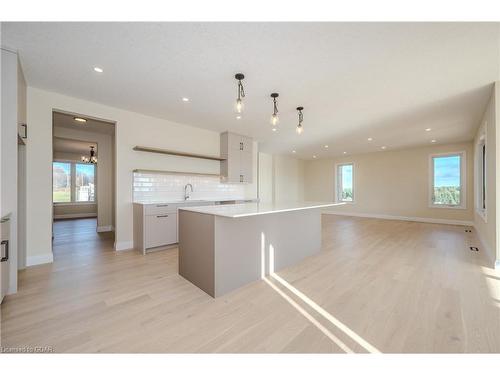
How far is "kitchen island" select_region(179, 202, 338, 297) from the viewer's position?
2.16m

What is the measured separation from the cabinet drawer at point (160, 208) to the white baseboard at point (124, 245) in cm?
82

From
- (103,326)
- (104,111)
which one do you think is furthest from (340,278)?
(104,111)

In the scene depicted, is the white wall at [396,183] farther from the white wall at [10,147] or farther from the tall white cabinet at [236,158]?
the white wall at [10,147]

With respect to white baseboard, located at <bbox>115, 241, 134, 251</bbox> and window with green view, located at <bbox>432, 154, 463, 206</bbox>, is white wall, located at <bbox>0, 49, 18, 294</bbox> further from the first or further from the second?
window with green view, located at <bbox>432, 154, 463, 206</bbox>

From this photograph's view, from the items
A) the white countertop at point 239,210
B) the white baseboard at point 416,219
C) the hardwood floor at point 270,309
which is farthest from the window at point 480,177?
the white countertop at point 239,210

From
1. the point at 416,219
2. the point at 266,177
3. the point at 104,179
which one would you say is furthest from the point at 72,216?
the point at 416,219

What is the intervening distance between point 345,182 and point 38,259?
9572 millimetres

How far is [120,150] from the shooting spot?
3957 mm

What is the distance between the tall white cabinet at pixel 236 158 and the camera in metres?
5.33

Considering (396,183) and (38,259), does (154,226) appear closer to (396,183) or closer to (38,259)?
(38,259)

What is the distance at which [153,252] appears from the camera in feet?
12.2
